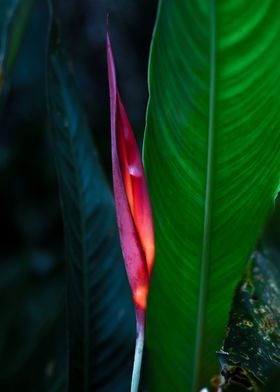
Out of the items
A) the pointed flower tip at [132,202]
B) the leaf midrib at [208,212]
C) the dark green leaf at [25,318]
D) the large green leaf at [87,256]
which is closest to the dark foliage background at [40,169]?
the dark green leaf at [25,318]

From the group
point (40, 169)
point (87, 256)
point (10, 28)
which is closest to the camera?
point (87, 256)

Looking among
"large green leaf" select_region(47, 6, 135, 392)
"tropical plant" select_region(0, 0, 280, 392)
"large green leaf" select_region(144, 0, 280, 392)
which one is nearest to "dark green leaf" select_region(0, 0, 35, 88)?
"tropical plant" select_region(0, 0, 280, 392)

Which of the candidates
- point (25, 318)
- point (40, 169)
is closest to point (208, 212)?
point (25, 318)

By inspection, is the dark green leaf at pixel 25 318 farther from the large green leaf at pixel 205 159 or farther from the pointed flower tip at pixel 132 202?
the pointed flower tip at pixel 132 202

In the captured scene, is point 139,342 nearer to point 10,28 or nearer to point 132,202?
point 132,202

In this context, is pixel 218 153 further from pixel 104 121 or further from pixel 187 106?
pixel 104 121

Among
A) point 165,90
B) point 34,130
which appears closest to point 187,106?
point 165,90
